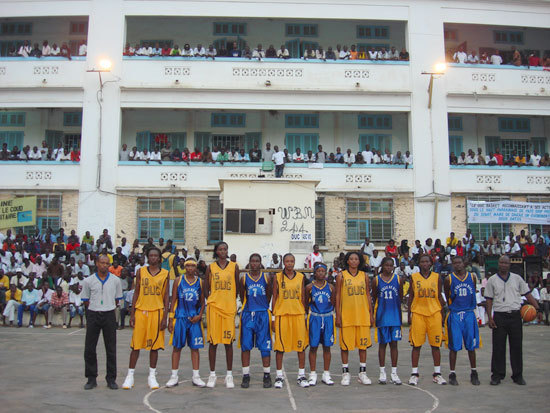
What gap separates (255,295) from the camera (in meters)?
8.31

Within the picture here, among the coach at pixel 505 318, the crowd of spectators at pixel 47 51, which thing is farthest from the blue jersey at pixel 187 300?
the crowd of spectators at pixel 47 51

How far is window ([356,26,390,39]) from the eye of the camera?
81.6 ft

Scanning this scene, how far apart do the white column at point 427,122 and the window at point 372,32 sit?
195 centimetres

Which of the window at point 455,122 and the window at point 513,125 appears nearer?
the window at point 455,122

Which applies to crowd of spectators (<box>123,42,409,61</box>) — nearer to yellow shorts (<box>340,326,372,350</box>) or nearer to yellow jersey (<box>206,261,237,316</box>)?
yellow jersey (<box>206,261,237,316</box>)

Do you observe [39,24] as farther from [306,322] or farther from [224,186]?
[306,322]

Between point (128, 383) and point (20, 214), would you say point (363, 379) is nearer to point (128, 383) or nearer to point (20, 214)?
point (128, 383)

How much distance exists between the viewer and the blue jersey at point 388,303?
8.53m

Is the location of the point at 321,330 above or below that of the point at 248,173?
below

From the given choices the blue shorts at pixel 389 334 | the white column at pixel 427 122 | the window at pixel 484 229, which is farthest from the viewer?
the window at pixel 484 229

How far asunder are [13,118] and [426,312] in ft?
70.2

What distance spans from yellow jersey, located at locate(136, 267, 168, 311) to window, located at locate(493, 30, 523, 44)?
2246 cm

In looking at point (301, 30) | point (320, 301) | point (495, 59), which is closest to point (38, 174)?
point (301, 30)

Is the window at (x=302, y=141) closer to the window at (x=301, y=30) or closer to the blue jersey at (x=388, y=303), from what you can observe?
the window at (x=301, y=30)
